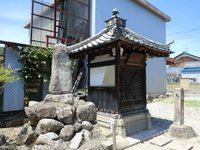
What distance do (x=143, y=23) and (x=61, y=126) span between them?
1290cm

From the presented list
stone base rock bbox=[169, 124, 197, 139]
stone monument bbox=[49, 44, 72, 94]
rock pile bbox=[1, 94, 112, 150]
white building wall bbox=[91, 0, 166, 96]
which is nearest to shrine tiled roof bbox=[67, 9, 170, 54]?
stone monument bbox=[49, 44, 72, 94]

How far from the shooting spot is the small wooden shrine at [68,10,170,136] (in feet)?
21.5

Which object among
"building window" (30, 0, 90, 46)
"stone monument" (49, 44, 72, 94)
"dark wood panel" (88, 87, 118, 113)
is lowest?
"dark wood panel" (88, 87, 118, 113)

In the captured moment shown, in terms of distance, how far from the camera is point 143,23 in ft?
51.9

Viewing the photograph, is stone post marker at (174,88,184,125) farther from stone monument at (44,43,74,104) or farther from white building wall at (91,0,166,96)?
white building wall at (91,0,166,96)

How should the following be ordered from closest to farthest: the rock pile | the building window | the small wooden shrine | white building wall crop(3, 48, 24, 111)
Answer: the rock pile
the small wooden shrine
white building wall crop(3, 48, 24, 111)
the building window

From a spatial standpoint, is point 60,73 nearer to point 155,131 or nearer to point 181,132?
point 155,131

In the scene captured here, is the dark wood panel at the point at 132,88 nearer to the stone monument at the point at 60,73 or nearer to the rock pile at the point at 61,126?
the rock pile at the point at 61,126

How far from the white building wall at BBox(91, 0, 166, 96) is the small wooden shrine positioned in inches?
205

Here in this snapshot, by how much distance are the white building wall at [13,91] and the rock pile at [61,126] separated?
3.16 m

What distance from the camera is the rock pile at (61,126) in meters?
5.05

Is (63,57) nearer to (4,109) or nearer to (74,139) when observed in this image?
(74,139)

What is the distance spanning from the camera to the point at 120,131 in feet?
20.5

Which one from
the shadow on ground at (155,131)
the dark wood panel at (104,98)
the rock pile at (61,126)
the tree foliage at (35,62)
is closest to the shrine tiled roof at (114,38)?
the dark wood panel at (104,98)
